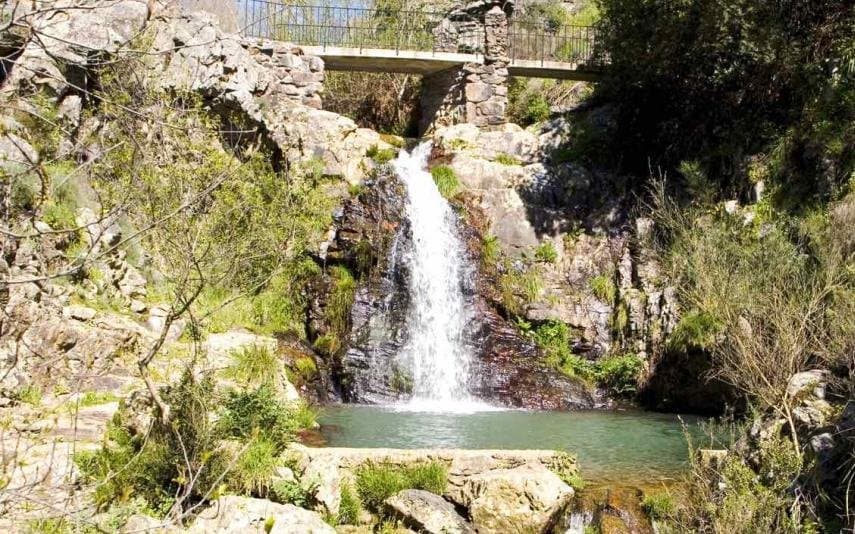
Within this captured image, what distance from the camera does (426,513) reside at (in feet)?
23.3

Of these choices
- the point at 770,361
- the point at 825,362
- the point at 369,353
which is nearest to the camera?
the point at 770,361

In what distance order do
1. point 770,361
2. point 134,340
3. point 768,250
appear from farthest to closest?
point 768,250 → point 134,340 → point 770,361

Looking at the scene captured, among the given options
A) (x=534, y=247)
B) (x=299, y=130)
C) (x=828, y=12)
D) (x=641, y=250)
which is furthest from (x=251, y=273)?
(x=828, y=12)

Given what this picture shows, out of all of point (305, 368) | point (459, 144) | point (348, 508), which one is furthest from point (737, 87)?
point (348, 508)

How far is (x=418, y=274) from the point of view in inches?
620

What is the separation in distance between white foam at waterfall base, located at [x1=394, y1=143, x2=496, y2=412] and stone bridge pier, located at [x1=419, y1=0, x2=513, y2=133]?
9.06ft

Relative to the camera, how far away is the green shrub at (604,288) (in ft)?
53.6

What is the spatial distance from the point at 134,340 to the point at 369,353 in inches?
196

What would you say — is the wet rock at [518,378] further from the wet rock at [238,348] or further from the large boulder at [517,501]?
the large boulder at [517,501]

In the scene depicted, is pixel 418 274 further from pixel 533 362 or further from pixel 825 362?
pixel 825 362

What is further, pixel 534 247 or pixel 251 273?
pixel 534 247

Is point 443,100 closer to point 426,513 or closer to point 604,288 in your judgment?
point 604,288

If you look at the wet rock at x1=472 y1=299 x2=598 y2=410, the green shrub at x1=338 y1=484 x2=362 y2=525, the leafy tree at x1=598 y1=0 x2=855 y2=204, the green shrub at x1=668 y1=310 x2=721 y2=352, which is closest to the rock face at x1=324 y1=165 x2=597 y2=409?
the wet rock at x1=472 y1=299 x2=598 y2=410

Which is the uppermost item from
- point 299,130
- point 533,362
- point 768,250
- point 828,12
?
point 828,12
